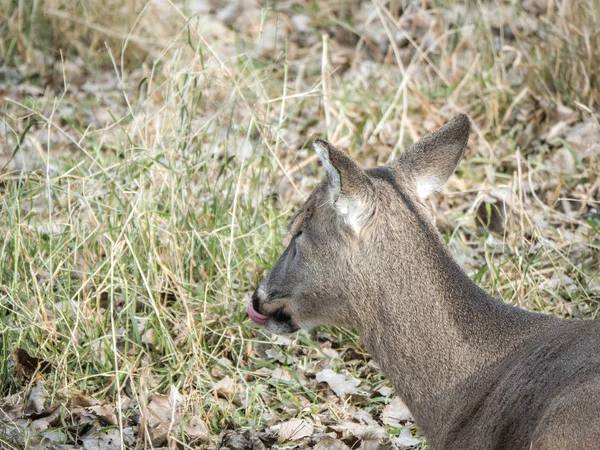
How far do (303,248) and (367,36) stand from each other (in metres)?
5.55

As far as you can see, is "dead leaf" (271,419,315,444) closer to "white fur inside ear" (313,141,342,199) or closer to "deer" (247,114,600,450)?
"deer" (247,114,600,450)

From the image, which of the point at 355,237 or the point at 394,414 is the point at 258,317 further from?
the point at 394,414

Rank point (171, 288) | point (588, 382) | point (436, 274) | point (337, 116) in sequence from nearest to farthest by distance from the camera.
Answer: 1. point (588, 382)
2. point (436, 274)
3. point (171, 288)
4. point (337, 116)

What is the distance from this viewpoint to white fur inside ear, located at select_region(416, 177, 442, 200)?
3.98 m

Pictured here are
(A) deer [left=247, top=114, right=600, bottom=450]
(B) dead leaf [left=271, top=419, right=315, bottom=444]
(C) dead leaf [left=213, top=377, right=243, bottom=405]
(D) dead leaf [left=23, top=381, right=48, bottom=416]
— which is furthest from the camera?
(C) dead leaf [left=213, top=377, right=243, bottom=405]

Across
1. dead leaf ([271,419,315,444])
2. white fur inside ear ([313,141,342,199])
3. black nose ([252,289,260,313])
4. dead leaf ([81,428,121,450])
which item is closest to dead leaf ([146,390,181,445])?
dead leaf ([81,428,121,450])

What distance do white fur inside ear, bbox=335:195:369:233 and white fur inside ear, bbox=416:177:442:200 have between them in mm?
412

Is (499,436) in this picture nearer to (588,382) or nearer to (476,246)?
(588,382)

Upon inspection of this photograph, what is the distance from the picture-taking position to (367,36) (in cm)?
909

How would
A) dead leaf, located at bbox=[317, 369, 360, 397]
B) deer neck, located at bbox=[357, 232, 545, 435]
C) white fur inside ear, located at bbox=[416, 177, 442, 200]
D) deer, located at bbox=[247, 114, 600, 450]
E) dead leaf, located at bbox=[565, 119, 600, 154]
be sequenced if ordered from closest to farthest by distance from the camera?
deer, located at bbox=[247, 114, 600, 450]
deer neck, located at bbox=[357, 232, 545, 435]
white fur inside ear, located at bbox=[416, 177, 442, 200]
dead leaf, located at bbox=[317, 369, 360, 397]
dead leaf, located at bbox=[565, 119, 600, 154]

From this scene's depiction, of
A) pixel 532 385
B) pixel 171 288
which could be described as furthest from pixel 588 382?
pixel 171 288

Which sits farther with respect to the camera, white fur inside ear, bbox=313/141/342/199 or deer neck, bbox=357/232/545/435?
deer neck, bbox=357/232/545/435

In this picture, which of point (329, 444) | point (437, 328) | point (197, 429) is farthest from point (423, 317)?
point (197, 429)

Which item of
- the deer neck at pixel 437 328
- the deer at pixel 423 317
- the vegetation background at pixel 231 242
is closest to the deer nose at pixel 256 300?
the deer at pixel 423 317
